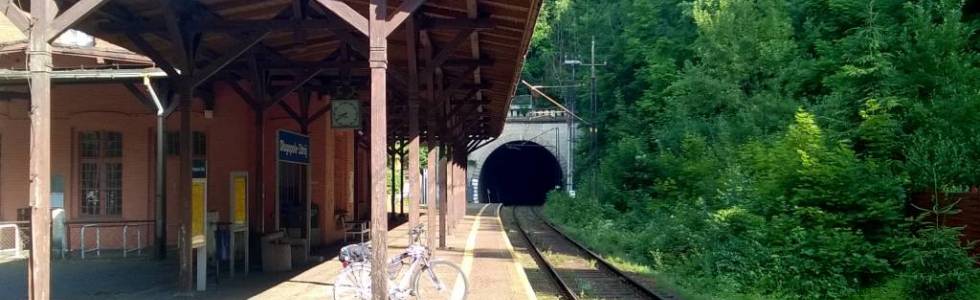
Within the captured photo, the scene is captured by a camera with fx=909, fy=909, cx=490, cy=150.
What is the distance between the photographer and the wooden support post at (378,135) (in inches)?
283

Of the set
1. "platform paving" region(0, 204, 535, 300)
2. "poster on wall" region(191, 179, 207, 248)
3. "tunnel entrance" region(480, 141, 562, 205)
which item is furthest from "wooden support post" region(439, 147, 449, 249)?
"tunnel entrance" region(480, 141, 562, 205)

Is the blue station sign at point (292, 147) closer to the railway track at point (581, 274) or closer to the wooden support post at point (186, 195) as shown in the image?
the wooden support post at point (186, 195)

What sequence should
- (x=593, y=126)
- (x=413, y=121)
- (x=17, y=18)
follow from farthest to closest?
(x=593, y=126), (x=413, y=121), (x=17, y=18)

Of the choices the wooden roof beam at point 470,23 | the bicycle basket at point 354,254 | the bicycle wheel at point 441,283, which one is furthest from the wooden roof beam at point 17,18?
the wooden roof beam at point 470,23

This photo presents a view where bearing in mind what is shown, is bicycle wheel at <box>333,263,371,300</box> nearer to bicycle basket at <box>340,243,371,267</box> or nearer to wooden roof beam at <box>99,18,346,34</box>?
bicycle basket at <box>340,243,371,267</box>

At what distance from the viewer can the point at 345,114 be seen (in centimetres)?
1246

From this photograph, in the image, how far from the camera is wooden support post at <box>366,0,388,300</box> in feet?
23.6

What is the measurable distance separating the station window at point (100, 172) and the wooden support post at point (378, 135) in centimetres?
1065

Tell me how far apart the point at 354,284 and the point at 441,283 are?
118cm

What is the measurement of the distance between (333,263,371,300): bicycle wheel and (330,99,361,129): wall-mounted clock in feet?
12.1

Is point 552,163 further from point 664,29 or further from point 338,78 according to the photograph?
point 338,78

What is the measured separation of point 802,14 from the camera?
2366 centimetres

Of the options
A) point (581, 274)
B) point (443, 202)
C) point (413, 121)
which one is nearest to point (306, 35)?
point (413, 121)

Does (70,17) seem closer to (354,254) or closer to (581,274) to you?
(354,254)
